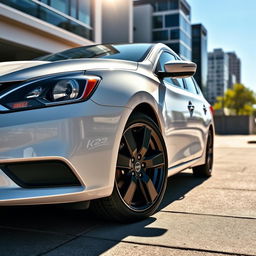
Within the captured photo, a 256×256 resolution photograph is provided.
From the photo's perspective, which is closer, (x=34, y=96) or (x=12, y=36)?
(x=34, y=96)

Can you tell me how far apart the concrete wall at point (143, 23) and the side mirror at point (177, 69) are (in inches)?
1885

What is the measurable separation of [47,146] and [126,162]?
2.30 feet

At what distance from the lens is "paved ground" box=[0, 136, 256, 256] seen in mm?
2332

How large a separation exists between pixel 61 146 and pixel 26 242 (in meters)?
0.65

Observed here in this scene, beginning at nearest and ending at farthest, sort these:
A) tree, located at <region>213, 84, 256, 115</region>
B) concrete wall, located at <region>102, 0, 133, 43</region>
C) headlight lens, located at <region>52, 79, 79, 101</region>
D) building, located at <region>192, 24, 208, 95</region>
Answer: headlight lens, located at <region>52, 79, 79, 101</region>, concrete wall, located at <region>102, 0, 133, 43</region>, building, located at <region>192, 24, 208, 95</region>, tree, located at <region>213, 84, 256, 115</region>

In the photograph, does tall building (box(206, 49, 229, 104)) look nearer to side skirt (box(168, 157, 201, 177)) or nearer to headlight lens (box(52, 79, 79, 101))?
side skirt (box(168, 157, 201, 177))

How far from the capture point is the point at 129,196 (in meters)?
2.85

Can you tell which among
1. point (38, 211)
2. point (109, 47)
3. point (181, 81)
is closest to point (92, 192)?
point (38, 211)

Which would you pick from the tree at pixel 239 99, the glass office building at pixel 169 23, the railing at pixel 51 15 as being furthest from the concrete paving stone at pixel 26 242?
the tree at pixel 239 99

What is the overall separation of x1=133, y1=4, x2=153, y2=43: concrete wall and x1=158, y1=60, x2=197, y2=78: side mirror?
4788 centimetres

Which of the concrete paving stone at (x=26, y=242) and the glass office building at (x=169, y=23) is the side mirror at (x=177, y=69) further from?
the glass office building at (x=169, y=23)

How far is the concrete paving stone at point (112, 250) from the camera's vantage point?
2.26 meters

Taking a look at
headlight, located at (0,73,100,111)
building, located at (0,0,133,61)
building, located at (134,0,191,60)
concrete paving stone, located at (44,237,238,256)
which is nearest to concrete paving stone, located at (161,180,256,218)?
concrete paving stone, located at (44,237,238,256)

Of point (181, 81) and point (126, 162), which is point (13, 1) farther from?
point (126, 162)
